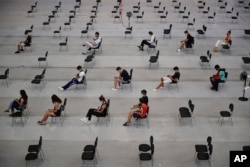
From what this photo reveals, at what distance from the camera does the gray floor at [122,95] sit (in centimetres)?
1317

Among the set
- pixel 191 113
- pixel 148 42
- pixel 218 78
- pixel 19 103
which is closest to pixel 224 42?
pixel 148 42

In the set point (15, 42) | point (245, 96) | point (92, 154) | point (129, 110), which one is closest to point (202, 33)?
point (245, 96)

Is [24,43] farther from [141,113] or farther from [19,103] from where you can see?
[141,113]

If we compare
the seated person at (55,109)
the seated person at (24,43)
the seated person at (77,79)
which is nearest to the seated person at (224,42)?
the seated person at (77,79)

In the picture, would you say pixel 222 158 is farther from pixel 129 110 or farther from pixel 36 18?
pixel 36 18

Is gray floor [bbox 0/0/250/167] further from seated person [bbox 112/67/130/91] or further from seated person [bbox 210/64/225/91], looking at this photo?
seated person [bbox 112/67/130/91]

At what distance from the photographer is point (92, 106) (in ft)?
52.6

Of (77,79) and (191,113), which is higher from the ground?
(77,79)

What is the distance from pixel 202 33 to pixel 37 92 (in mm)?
10840

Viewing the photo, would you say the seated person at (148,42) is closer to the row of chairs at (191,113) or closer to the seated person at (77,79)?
the seated person at (77,79)

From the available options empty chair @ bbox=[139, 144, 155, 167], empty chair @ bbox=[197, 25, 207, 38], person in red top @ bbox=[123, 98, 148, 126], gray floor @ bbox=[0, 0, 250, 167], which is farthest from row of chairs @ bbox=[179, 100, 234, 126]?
empty chair @ bbox=[197, 25, 207, 38]

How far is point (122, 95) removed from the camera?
16984 mm

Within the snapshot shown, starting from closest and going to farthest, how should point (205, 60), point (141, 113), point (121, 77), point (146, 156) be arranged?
point (146, 156), point (141, 113), point (121, 77), point (205, 60)

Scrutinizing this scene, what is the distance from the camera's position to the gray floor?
13172 mm
